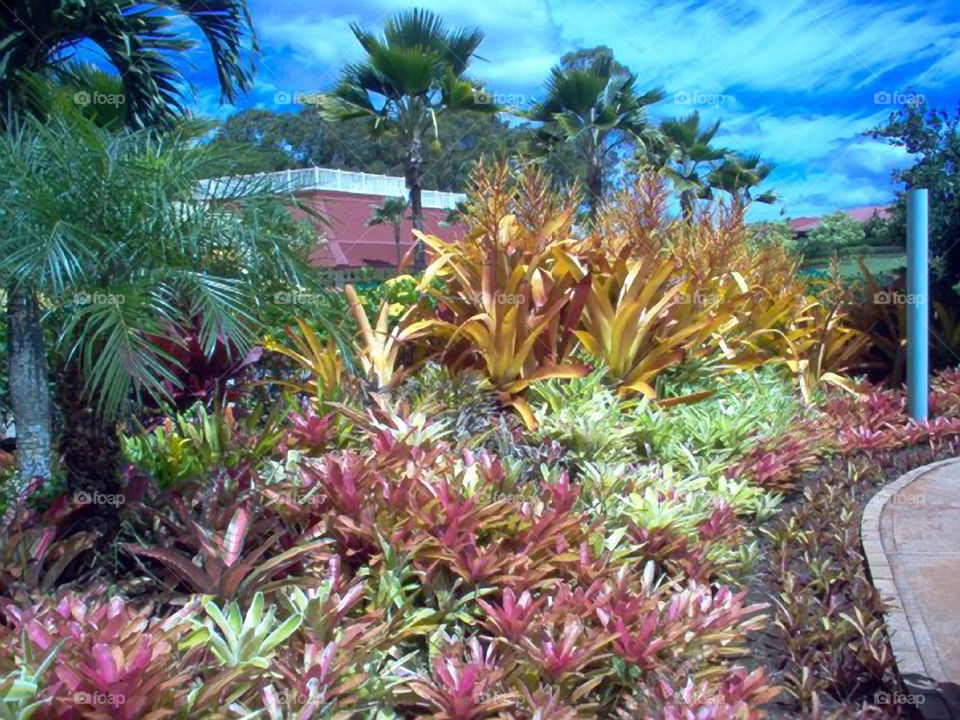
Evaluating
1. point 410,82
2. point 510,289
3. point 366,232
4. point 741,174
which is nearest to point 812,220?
point 741,174

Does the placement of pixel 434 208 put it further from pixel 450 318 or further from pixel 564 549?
pixel 564 549

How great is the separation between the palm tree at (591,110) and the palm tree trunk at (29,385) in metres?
14.4

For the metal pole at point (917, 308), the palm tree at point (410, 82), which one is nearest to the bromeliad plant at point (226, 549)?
the metal pole at point (917, 308)

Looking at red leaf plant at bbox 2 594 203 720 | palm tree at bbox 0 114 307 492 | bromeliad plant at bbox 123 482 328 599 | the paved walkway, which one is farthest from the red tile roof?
red leaf plant at bbox 2 594 203 720

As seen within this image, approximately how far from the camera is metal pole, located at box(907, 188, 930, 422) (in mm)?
7340

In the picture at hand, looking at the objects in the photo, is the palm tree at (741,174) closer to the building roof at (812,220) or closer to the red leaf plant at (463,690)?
the building roof at (812,220)

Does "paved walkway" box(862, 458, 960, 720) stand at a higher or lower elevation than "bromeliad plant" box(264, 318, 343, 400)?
lower

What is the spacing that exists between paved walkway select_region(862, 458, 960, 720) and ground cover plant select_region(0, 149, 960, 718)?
113 millimetres

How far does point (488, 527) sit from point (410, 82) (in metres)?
12.6

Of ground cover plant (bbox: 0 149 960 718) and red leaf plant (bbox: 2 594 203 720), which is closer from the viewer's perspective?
red leaf plant (bbox: 2 594 203 720)

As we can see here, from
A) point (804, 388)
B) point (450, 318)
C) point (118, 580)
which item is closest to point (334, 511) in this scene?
point (118, 580)

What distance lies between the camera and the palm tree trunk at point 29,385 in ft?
10.2

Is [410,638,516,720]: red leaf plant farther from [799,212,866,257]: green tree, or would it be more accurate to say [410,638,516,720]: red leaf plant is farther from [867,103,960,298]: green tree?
[799,212,866,257]: green tree

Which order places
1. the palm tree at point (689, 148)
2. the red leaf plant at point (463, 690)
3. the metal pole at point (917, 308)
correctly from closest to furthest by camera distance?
the red leaf plant at point (463, 690)
the metal pole at point (917, 308)
the palm tree at point (689, 148)
